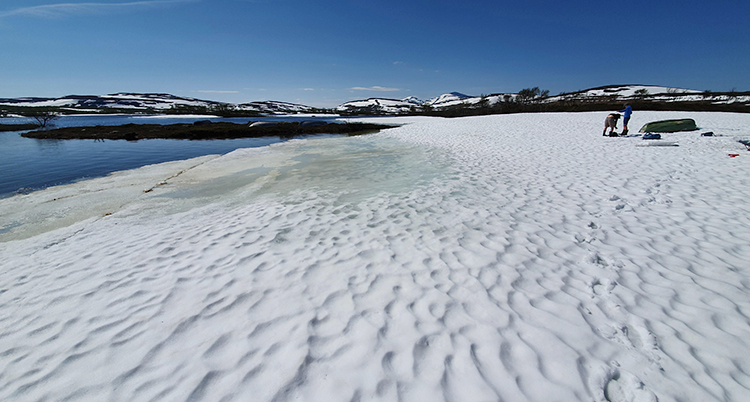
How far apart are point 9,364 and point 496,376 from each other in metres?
5.58

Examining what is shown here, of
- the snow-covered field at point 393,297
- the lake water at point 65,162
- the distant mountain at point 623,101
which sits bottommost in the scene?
the snow-covered field at point 393,297

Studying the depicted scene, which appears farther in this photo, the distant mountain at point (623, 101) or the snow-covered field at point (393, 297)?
the distant mountain at point (623, 101)

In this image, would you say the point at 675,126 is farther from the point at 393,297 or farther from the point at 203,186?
the point at 203,186

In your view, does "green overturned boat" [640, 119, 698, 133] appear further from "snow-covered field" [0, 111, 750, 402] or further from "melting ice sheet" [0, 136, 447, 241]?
"melting ice sheet" [0, 136, 447, 241]

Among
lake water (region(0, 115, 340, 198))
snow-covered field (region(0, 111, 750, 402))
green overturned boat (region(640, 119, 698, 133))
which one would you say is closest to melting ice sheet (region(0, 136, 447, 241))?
snow-covered field (region(0, 111, 750, 402))

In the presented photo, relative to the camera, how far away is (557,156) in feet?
42.8

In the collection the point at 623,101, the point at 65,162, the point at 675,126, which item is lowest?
the point at 65,162

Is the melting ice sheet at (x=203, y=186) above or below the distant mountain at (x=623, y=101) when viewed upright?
below

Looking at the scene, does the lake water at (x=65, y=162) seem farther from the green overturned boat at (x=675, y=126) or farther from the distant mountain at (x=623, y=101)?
the distant mountain at (x=623, y=101)

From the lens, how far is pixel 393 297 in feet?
12.8

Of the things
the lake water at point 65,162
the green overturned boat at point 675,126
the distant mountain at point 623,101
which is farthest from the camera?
the distant mountain at point 623,101

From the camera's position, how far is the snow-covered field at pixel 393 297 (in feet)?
9.00

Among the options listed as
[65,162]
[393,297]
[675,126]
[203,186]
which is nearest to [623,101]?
[675,126]

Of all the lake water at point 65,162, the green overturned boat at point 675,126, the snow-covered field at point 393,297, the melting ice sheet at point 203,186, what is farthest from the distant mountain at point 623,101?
the lake water at point 65,162
